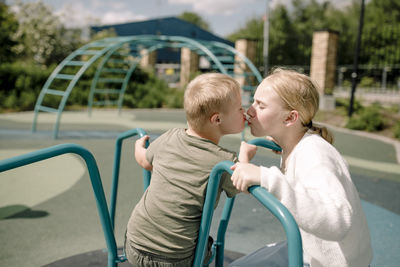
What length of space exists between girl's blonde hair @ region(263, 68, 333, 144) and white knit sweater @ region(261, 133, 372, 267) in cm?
9

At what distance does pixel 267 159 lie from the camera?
5320 mm

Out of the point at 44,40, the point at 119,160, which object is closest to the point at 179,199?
the point at 119,160

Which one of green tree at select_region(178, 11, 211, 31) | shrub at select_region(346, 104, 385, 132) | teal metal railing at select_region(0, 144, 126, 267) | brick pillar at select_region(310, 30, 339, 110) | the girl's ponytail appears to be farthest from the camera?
green tree at select_region(178, 11, 211, 31)

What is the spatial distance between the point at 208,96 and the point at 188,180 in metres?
0.33

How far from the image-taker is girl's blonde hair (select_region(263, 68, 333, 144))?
1.31 meters

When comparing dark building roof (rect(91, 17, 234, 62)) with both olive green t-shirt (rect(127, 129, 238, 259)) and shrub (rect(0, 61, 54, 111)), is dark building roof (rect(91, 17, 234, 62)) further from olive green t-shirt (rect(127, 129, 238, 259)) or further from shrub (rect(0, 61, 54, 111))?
olive green t-shirt (rect(127, 129, 238, 259))

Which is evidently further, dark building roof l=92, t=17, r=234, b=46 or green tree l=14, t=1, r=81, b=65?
dark building roof l=92, t=17, r=234, b=46

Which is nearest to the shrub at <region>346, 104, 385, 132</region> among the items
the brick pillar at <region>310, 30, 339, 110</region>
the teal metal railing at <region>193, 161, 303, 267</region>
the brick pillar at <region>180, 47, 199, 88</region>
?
the brick pillar at <region>310, 30, 339, 110</region>

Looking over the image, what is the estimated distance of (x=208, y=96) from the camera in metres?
1.38

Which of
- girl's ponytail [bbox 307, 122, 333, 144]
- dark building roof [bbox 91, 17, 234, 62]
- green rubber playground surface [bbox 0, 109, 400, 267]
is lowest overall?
green rubber playground surface [bbox 0, 109, 400, 267]

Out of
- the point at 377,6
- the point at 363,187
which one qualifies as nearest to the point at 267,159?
the point at 363,187

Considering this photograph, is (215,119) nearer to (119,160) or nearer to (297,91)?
(297,91)

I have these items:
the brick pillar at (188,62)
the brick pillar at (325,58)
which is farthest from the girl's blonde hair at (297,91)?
the brick pillar at (188,62)

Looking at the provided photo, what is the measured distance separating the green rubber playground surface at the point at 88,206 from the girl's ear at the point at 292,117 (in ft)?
4.85
